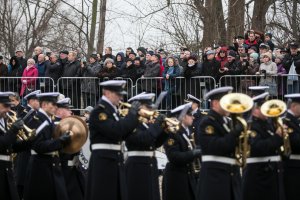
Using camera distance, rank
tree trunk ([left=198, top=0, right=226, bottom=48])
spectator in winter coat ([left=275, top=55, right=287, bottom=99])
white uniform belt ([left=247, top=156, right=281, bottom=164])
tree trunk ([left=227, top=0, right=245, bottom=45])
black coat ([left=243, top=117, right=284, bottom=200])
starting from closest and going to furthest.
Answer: black coat ([left=243, top=117, right=284, bottom=200]) → white uniform belt ([left=247, top=156, right=281, bottom=164]) → spectator in winter coat ([left=275, top=55, right=287, bottom=99]) → tree trunk ([left=198, top=0, right=226, bottom=48]) → tree trunk ([left=227, top=0, right=245, bottom=45])

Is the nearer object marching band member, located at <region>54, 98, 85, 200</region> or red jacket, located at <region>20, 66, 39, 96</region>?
marching band member, located at <region>54, 98, 85, 200</region>

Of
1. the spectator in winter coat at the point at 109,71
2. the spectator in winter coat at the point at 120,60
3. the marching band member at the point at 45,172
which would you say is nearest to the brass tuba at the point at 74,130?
the marching band member at the point at 45,172

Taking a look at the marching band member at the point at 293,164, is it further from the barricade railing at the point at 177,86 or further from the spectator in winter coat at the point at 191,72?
the spectator in winter coat at the point at 191,72

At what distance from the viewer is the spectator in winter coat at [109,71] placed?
19.2 metres

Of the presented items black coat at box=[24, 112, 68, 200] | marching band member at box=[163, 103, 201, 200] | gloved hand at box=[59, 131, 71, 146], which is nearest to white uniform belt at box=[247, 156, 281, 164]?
marching band member at box=[163, 103, 201, 200]

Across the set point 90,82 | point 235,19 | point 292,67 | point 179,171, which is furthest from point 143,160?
point 235,19

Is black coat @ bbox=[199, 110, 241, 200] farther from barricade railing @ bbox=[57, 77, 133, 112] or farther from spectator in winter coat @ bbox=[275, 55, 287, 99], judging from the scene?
barricade railing @ bbox=[57, 77, 133, 112]

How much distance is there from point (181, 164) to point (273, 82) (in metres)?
6.97

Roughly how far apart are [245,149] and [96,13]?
2111 centimetres

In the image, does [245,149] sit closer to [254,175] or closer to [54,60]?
[254,175]

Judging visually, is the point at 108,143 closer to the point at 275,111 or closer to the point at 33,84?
the point at 275,111

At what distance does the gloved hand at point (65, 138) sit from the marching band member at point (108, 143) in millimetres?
442

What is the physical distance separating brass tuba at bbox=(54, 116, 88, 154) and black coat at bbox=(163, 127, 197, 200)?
1186 millimetres

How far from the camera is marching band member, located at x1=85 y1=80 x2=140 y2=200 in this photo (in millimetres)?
10633
